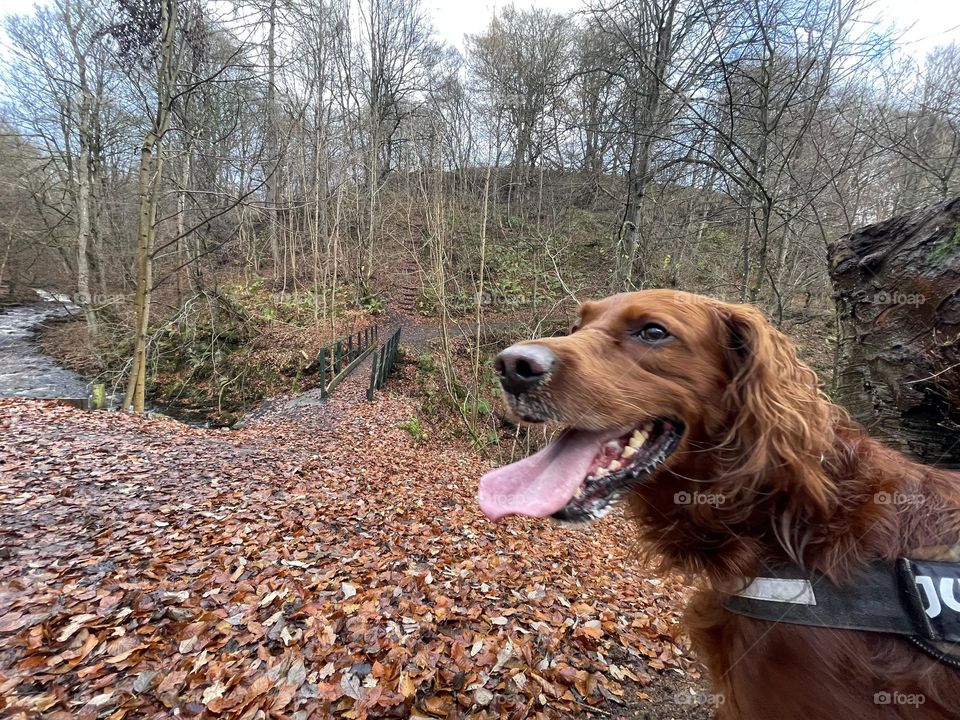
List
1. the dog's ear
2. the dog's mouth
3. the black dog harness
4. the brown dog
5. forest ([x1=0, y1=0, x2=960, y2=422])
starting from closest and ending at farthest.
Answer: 1. the black dog harness
2. the brown dog
3. the dog's ear
4. the dog's mouth
5. forest ([x1=0, y1=0, x2=960, y2=422])

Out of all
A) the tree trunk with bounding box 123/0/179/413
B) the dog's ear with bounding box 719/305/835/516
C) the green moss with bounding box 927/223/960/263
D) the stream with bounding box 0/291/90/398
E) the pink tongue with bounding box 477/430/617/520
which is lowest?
the stream with bounding box 0/291/90/398

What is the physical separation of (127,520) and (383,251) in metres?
18.1

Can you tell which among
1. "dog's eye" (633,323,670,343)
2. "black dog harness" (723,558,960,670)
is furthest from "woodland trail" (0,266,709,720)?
"dog's eye" (633,323,670,343)

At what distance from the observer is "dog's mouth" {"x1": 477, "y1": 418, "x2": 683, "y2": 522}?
168 centimetres

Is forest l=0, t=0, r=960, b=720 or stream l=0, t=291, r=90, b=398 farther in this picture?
stream l=0, t=291, r=90, b=398

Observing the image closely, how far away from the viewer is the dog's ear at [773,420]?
1565 millimetres

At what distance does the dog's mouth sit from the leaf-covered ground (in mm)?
886

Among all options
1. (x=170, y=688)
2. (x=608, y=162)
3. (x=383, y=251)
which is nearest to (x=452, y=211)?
(x=608, y=162)

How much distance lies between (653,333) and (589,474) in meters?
0.64

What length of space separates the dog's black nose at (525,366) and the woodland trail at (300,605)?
7.14 feet

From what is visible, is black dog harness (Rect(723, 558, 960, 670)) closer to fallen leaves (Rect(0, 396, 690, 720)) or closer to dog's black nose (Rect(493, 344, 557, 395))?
dog's black nose (Rect(493, 344, 557, 395))

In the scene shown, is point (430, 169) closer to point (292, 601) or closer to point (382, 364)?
point (382, 364)

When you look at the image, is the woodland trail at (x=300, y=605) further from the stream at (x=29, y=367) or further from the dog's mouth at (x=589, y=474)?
the stream at (x=29, y=367)

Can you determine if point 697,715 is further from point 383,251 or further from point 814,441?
point 383,251
